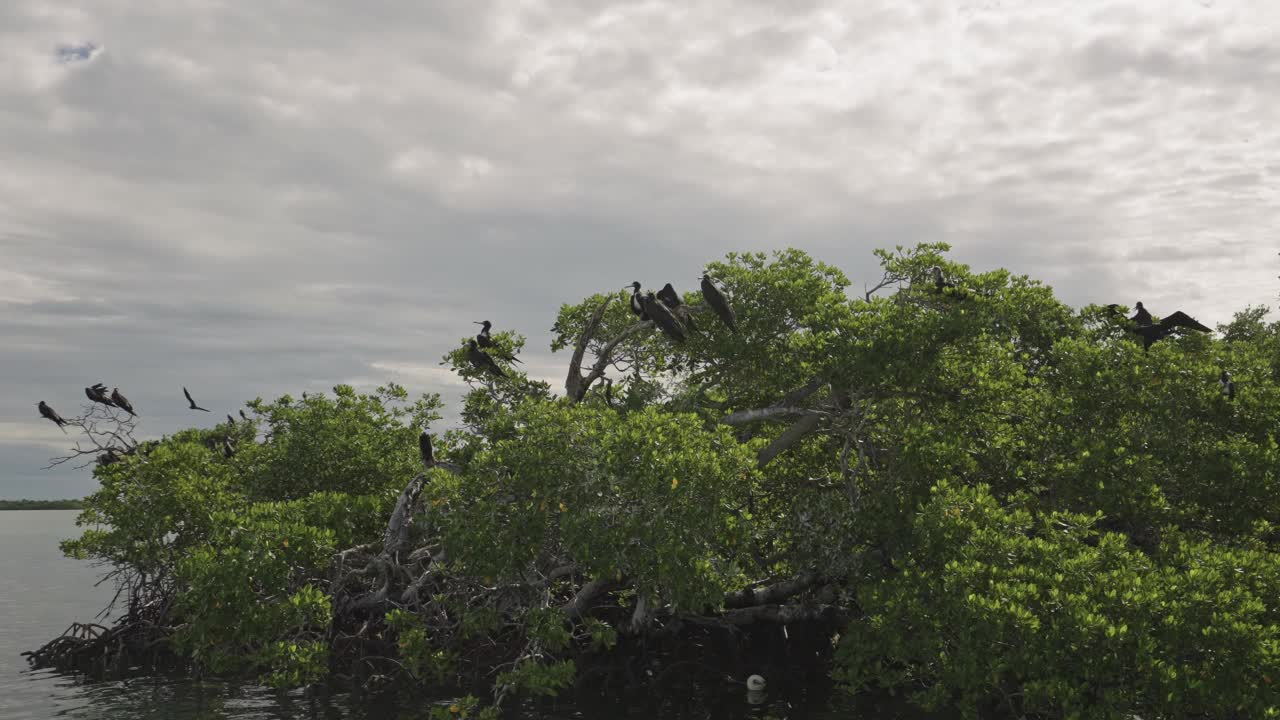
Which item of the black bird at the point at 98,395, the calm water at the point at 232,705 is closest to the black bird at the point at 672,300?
the calm water at the point at 232,705

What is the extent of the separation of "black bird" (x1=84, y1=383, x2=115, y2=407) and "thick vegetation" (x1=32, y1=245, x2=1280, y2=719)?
1356mm

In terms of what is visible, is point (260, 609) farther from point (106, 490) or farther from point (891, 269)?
point (891, 269)

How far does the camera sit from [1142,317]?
1675 cm

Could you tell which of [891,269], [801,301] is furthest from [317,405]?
[891,269]

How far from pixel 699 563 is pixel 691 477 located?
3.95 ft

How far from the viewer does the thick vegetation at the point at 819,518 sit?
1075 cm

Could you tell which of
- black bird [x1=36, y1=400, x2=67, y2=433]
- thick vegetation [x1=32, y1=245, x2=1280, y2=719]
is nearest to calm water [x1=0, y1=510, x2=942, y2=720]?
thick vegetation [x1=32, y1=245, x2=1280, y2=719]

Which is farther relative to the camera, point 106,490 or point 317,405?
point 317,405

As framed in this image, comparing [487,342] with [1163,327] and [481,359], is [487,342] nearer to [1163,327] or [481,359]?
[481,359]

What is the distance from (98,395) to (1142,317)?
21.4 metres

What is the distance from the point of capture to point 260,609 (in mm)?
14125

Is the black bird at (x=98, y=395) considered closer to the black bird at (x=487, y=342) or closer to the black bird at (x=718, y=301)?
the black bird at (x=487, y=342)

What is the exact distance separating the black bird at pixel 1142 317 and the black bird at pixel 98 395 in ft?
69.0

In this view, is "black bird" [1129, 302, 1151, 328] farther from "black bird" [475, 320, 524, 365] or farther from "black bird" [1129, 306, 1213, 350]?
"black bird" [475, 320, 524, 365]
